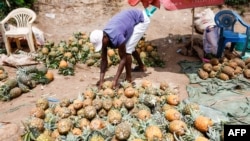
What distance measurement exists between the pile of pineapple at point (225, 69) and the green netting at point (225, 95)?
3.6 inches

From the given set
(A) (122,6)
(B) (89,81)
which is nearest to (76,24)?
(A) (122,6)

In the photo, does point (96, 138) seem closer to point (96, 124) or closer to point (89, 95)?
point (96, 124)

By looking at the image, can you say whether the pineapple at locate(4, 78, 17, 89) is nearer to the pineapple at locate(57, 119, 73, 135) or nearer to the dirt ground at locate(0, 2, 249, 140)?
the dirt ground at locate(0, 2, 249, 140)

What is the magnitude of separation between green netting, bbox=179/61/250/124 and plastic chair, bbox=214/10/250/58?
0.95m

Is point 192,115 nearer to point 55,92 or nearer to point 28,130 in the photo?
point 28,130

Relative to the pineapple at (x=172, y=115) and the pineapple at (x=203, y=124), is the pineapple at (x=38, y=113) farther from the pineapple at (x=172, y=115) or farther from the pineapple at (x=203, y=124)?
the pineapple at (x=203, y=124)

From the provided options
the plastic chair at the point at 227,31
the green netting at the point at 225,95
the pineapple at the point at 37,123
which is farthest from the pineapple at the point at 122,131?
the plastic chair at the point at 227,31

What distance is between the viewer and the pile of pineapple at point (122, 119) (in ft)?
12.6

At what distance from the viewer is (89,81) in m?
6.23

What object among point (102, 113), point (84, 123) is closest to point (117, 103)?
point (102, 113)

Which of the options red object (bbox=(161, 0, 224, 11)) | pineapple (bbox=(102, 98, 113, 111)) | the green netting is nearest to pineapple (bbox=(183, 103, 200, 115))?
the green netting

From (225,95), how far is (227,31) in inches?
81.8

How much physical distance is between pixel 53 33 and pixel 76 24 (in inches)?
37.8

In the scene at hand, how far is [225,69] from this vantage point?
579cm
